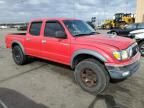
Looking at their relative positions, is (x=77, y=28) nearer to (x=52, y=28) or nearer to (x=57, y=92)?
(x=52, y=28)

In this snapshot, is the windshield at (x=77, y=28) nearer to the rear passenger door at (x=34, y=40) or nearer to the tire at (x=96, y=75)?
the tire at (x=96, y=75)

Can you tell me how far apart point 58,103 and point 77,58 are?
1.50 meters

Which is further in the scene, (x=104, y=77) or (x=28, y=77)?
(x=28, y=77)

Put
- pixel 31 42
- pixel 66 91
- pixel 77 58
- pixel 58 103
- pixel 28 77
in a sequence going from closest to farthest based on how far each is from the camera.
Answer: pixel 58 103
pixel 66 91
pixel 77 58
pixel 28 77
pixel 31 42

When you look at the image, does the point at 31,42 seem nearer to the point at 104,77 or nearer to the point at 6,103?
the point at 6,103

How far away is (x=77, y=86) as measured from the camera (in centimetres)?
501

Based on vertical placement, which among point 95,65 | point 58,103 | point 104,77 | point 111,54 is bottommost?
point 58,103

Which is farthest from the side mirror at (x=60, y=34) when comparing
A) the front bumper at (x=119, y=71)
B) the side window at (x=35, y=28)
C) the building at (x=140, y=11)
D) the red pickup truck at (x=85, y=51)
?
the building at (x=140, y=11)

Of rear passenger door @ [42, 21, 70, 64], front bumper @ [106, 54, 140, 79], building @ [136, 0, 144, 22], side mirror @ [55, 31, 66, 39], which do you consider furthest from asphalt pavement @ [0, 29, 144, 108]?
building @ [136, 0, 144, 22]

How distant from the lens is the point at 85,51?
4.55 meters

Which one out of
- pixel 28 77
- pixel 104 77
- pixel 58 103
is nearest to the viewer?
pixel 58 103

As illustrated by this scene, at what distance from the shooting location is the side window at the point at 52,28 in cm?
549

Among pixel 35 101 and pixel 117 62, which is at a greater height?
pixel 117 62

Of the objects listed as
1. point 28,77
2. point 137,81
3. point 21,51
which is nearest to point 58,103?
point 28,77
